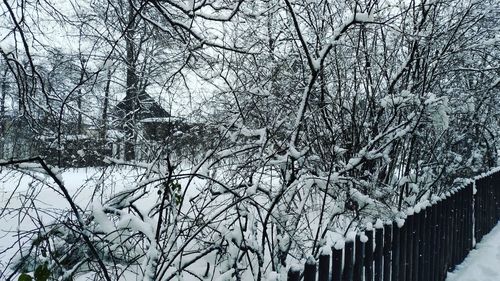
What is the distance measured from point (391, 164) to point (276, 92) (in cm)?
169

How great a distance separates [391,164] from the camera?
467 centimetres

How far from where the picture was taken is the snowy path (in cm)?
380

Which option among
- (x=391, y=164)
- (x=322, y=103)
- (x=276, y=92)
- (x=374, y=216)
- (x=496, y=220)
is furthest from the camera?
(x=496, y=220)

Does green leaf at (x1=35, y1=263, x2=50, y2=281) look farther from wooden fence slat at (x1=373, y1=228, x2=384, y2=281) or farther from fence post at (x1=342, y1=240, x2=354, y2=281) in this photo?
wooden fence slat at (x1=373, y1=228, x2=384, y2=281)

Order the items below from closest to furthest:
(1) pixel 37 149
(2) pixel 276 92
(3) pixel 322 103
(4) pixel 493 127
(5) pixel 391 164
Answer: (3) pixel 322 103 < (2) pixel 276 92 < (5) pixel 391 164 < (1) pixel 37 149 < (4) pixel 493 127

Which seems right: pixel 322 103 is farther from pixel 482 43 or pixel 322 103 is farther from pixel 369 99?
pixel 482 43

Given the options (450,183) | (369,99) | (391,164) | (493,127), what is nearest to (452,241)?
(391,164)

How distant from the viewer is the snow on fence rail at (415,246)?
2.15 meters

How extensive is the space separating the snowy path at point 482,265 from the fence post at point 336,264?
2294 millimetres

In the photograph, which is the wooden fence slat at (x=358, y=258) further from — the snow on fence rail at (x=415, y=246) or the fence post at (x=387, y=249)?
the fence post at (x=387, y=249)

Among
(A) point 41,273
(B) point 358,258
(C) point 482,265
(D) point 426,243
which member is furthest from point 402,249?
(A) point 41,273

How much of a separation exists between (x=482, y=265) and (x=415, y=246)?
161 centimetres

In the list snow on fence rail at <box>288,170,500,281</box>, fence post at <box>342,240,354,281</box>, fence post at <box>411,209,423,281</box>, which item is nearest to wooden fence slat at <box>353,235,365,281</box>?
snow on fence rail at <box>288,170,500,281</box>

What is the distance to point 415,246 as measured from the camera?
10.4 feet
